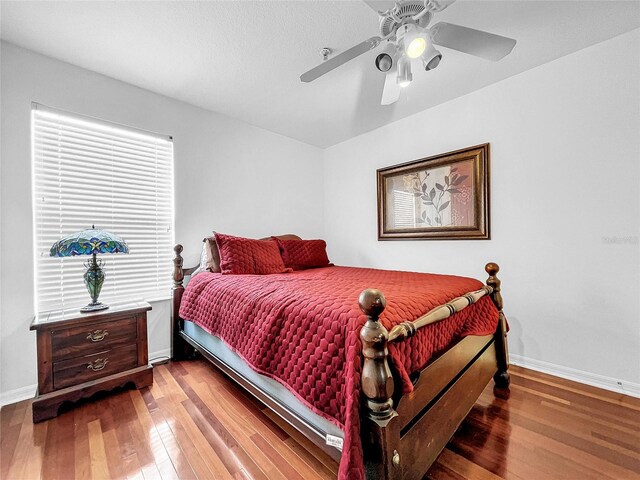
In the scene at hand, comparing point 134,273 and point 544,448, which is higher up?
point 134,273

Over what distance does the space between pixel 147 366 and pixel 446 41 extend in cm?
288

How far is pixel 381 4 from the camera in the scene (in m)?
1.35

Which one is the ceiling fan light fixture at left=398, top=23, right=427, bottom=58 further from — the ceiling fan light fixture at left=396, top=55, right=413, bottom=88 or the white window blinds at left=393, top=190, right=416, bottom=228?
the white window blinds at left=393, top=190, right=416, bottom=228

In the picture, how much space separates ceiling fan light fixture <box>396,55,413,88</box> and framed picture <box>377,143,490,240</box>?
4.56 ft

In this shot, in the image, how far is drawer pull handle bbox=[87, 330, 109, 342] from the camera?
6.08 ft

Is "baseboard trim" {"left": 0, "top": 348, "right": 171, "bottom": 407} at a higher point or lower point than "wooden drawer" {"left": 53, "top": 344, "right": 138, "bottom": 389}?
lower

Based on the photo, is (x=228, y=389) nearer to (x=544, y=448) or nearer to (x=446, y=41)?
(x=544, y=448)

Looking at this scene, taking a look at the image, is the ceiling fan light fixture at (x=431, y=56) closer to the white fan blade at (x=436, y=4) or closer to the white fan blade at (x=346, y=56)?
the white fan blade at (x=436, y=4)

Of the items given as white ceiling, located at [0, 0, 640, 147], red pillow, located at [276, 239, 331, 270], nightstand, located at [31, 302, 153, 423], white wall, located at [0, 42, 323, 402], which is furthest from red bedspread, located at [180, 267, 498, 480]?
white ceiling, located at [0, 0, 640, 147]

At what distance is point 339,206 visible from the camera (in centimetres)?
397

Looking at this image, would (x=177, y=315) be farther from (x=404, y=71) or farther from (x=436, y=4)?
(x=436, y=4)

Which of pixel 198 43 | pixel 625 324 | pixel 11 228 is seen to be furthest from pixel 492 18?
pixel 11 228

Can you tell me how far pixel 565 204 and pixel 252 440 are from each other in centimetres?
273

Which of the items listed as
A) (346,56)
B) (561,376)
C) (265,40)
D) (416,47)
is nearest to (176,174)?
(265,40)
